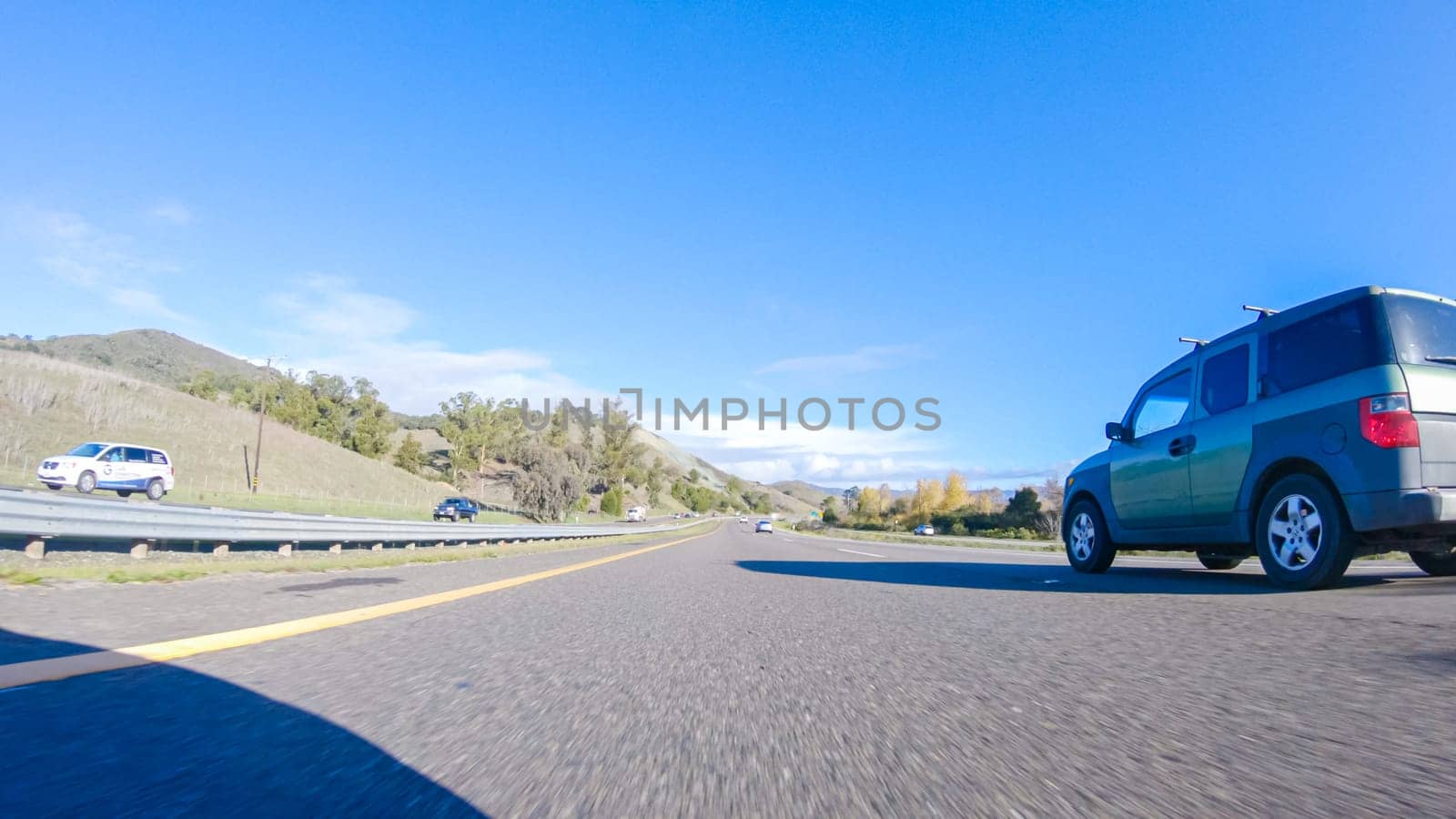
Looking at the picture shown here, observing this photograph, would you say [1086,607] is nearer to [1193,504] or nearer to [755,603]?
[1193,504]

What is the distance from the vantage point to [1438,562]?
6629 mm

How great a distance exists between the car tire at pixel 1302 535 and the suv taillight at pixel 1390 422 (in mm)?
516

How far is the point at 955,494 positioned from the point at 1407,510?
12027 centimetres

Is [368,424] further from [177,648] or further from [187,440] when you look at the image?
[177,648]

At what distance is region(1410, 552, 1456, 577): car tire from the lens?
21.6ft

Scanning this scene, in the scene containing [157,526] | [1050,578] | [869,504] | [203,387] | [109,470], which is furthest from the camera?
[869,504]

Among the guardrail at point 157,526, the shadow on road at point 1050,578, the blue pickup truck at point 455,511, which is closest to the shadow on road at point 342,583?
the guardrail at point 157,526

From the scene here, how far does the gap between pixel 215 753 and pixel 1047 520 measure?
53.7 m

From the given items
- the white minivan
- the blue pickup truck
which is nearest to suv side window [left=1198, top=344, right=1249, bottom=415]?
the white minivan

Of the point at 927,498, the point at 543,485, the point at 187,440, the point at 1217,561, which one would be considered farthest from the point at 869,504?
the point at 1217,561

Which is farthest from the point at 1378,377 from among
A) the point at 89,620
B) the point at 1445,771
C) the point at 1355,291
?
the point at 89,620

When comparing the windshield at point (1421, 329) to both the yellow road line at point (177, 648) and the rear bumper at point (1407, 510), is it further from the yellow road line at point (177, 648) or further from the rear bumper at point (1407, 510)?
the yellow road line at point (177, 648)

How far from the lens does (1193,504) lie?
21.8 feet

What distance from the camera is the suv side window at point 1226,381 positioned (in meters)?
6.42
